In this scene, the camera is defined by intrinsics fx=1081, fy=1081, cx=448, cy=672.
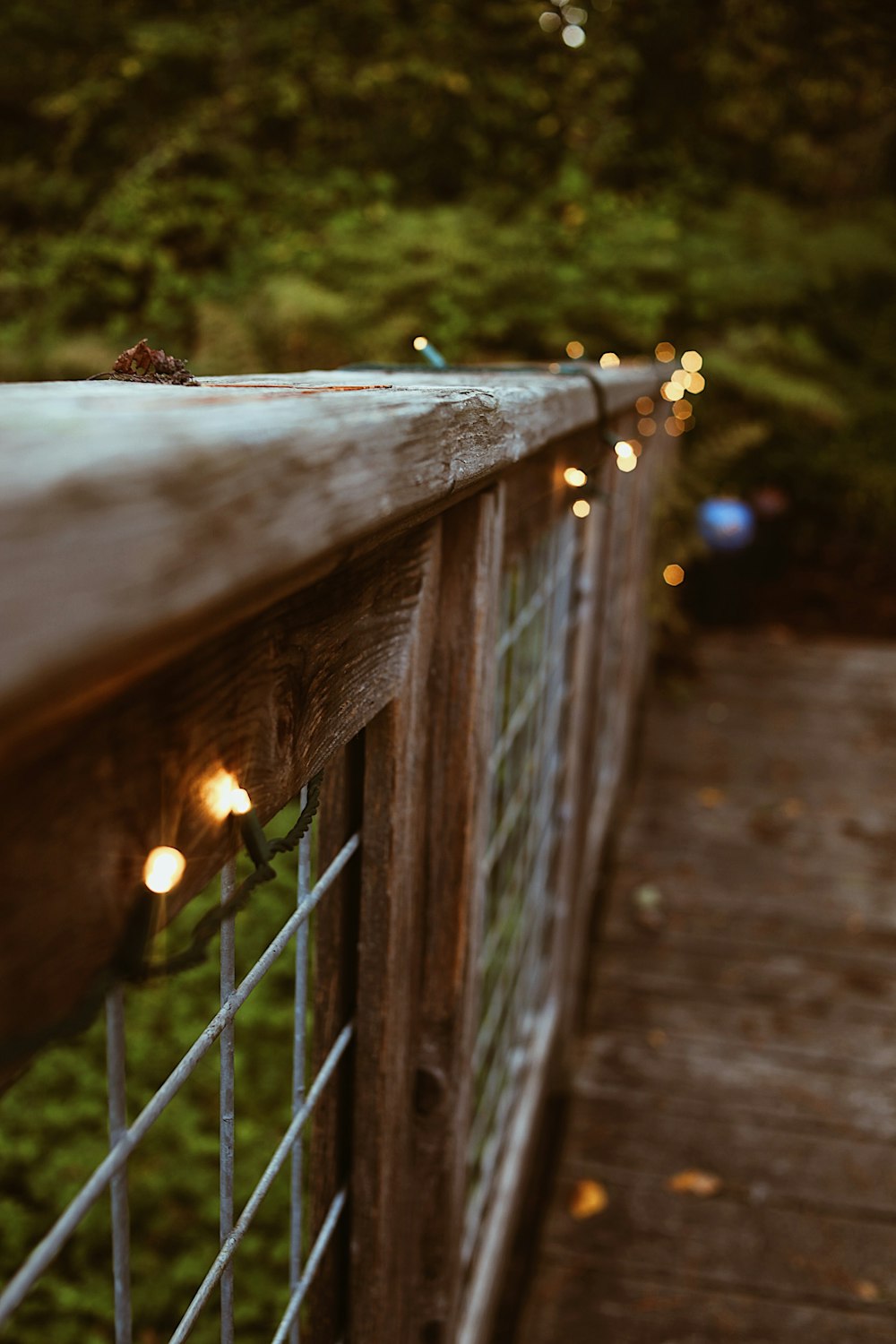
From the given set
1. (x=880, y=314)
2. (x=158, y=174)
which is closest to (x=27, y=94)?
(x=158, y=174)

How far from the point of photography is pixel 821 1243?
2406 mm

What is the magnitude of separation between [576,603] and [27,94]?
8601 millimetres

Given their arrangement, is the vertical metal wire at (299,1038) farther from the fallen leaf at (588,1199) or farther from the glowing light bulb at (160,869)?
the fallen leaf at (588,1199)

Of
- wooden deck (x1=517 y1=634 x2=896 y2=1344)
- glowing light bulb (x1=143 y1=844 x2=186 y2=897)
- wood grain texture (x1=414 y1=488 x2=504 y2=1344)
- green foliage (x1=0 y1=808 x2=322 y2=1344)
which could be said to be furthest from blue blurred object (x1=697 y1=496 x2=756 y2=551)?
glowing light bulb (x1=143 y1=844 x2=186 y2=897)

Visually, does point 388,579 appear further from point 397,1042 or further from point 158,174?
point 158,174

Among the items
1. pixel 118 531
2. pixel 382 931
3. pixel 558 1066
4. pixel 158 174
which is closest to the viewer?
pixel 118 531

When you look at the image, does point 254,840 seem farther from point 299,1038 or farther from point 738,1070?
point 738,1070

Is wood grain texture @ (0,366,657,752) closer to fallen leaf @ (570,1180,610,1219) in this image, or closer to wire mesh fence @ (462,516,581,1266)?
wire mesh fence @ (462,516,581,1266)

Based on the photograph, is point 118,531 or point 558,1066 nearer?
point 118,531

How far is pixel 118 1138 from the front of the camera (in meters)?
0.51

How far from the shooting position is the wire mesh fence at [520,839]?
5.75 ft

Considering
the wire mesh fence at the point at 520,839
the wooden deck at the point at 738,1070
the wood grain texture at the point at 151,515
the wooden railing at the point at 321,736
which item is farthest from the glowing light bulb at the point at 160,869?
the wooden deck at the point at 738,1070

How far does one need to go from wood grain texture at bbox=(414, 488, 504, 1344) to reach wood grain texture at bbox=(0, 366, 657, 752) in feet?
1.68

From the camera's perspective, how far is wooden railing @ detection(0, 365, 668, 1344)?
317 mm
